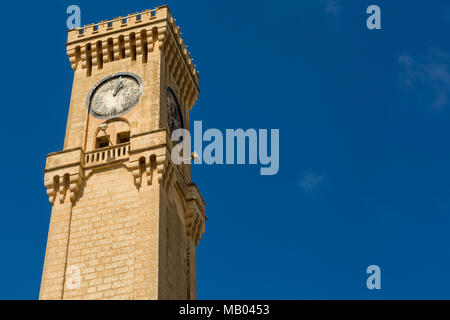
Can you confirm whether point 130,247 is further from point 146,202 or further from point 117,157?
point 117,157

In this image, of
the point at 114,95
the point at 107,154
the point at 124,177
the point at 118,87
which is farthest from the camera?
the point at 118,87

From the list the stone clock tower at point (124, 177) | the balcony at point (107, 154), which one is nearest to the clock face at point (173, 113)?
the stone clock tower at point (124, 177)

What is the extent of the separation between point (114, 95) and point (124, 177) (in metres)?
5.72

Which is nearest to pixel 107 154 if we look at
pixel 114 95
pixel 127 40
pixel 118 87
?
pixel 114 95

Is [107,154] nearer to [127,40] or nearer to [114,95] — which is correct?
[114,95]

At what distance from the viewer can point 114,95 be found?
37.9 m

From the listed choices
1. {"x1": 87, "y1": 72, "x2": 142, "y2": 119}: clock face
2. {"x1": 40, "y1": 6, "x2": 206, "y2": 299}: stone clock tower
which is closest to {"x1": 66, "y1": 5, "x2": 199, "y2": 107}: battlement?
{"x1": 40, "y1": 6, "x2": 206, "y2": 299}: stone clock tower

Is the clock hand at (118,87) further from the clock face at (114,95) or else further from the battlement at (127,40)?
the battlement at (127,40)

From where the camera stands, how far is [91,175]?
34.8 meters

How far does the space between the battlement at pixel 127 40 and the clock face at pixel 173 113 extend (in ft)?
5.80

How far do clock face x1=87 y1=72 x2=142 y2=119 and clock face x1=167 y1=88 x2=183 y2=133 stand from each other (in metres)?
1.90

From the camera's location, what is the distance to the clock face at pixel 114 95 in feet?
123

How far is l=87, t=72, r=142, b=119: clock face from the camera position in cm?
3741
